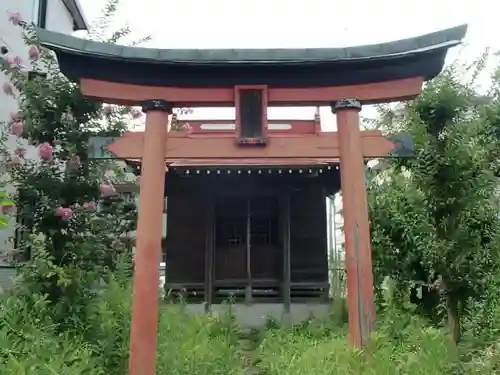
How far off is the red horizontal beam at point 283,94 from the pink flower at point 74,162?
4.09 feet

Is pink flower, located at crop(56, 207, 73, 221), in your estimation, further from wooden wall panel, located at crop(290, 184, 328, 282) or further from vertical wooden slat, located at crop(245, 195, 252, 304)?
wooden wall panel, located at crop(290, 184, 328, 282)

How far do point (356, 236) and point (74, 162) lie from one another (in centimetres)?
370

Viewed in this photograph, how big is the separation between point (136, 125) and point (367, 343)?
4.53 meters

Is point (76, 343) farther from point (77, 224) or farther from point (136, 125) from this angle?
point (136, 125)

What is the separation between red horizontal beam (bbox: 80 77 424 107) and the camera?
5.96 m

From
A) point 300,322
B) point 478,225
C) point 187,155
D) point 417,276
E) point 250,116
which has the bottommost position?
point 300,322

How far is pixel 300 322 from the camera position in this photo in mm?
11531

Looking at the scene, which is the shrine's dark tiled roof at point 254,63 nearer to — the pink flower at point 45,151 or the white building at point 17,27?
the pink flower at point 45,151

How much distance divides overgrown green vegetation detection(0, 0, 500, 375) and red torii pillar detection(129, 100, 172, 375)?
0.58 m

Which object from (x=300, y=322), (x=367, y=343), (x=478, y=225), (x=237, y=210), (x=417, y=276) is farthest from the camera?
(x=237, y=210)

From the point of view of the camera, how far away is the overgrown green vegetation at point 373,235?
19.5ft

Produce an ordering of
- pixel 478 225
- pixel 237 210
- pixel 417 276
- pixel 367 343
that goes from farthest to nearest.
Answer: pixel 237 210 → pixel 417 276 → pixel 478 225 → pixel 367 343

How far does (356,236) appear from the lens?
5703 millimetres

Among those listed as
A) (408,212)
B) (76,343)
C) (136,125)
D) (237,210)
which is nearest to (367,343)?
(408,212)
